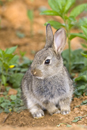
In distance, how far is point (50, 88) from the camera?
483 cm

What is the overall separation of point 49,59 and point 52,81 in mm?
439

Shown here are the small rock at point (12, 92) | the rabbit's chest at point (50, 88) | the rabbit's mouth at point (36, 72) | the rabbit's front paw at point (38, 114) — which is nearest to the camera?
the rabbit's mouth at point (36, 72)

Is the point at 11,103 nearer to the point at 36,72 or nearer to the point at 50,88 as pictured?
the point at 50,88

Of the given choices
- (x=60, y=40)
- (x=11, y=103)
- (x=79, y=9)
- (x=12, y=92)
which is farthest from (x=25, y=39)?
(x=60, y=40)

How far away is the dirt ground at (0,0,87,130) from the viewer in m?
4.70

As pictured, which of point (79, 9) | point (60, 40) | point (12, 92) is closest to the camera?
point (60, 40)

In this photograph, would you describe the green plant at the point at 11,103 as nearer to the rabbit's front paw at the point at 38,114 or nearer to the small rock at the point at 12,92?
the small rock at the point at 12,92

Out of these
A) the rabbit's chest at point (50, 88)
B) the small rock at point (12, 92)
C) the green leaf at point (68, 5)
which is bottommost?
the small rock at point (12, 92)

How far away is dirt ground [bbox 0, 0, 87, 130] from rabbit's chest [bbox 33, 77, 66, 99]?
0.42 m

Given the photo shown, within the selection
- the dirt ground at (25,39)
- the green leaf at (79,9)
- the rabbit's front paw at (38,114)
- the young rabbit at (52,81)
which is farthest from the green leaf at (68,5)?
the rabbit's front paw at (38,114)

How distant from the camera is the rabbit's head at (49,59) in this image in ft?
15.0

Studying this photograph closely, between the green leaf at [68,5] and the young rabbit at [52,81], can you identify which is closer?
the young rabbit at [52,81]

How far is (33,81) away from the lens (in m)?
4.98

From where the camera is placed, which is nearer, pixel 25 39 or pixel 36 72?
pixel 36 72
